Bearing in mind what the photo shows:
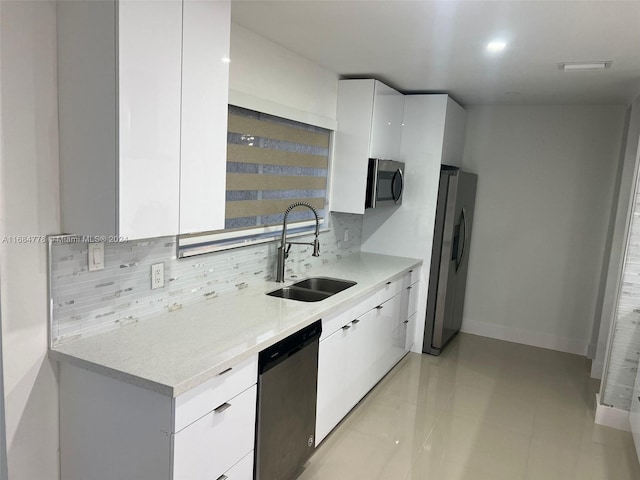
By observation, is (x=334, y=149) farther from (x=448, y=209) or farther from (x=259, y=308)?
(x=259, y=308)

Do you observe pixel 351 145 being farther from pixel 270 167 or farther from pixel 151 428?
pixel 151 428

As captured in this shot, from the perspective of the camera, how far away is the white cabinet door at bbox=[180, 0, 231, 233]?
1.82 meters

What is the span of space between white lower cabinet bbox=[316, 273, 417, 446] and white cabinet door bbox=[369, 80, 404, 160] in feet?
3.56

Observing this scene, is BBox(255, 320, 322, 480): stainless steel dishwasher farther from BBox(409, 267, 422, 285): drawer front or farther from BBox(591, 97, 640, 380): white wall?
BBox(591, 97, 640, 380): white wall

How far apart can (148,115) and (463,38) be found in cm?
173

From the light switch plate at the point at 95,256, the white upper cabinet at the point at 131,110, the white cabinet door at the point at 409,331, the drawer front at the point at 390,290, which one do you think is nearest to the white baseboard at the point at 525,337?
the white cabinet door at the point at 409,331

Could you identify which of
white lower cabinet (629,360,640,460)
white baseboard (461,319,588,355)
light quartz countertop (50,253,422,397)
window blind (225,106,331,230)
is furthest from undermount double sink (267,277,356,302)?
white baseboard (461,319,588,355)

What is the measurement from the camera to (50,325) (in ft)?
5.75

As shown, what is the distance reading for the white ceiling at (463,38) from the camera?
209cm

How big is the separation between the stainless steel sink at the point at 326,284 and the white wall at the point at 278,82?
111cm

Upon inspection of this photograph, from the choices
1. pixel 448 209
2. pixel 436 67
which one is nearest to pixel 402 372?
pixel 448 209

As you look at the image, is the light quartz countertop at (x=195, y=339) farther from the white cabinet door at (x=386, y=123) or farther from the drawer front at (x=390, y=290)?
the white cabinet door at (x=386, y=123)

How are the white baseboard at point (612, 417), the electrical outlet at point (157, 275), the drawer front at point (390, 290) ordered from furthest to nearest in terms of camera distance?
the drawer front at point (390, 290) → the white baseboard at point (612, 417) → the electrical outlet at point (157, 275)

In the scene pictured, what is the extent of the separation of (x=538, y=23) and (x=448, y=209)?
2.11m
